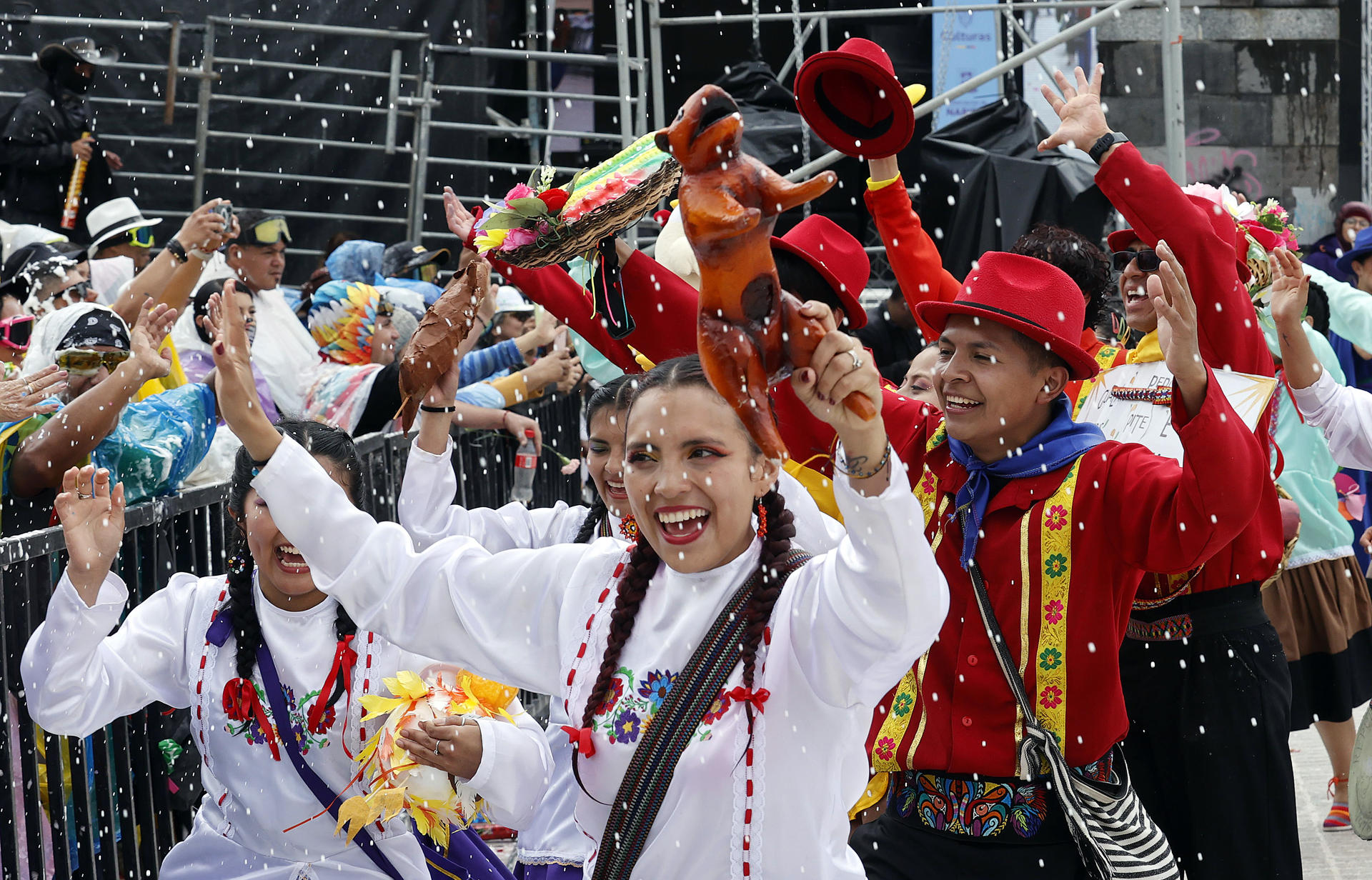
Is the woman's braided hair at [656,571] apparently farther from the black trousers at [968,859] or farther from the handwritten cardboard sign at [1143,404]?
the handwritten cardboard sign at [1143,404]

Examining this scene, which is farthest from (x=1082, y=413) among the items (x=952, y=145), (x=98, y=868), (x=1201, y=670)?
(x=952, y=145)

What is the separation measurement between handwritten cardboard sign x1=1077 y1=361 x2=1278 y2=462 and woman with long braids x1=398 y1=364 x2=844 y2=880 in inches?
41.5

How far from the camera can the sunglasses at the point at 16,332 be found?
199 inches

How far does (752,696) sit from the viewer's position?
7.85ft

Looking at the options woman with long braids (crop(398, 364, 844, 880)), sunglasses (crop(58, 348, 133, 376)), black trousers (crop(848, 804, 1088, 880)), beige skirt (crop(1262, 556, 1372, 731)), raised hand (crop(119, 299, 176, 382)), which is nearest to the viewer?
black trousers (crop(848, 804, 1088, 880))

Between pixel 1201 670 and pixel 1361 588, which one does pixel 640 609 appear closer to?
pixel 1201 670

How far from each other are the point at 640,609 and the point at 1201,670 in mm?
1963

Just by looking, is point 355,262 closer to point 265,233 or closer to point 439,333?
point 265,233

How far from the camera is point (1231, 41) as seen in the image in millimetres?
13320

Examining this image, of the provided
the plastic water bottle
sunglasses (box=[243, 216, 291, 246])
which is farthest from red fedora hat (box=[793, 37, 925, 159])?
sunglasses (box=[243, 216, 291, 246])

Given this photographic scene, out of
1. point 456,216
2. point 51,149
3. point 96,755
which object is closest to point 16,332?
point 96,755

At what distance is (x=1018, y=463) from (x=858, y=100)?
1002 millimetres

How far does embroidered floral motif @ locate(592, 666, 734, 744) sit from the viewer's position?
242cm

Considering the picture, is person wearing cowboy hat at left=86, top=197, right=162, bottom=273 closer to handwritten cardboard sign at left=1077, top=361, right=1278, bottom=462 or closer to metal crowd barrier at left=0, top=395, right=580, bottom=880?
metal crowd barrier at left=0, top=395, right=580, bottom=880
